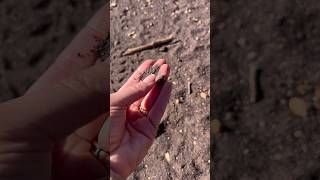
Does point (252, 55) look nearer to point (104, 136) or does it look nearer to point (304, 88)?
point (304, 88)

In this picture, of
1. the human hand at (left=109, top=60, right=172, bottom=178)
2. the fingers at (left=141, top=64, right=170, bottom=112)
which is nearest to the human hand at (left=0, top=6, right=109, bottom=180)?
the human hand at (left=109, top=60, right=172, bottom=178)

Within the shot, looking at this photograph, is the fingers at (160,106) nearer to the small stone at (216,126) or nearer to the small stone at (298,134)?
the small stone at (216,126)

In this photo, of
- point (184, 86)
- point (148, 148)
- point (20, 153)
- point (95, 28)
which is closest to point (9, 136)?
point (20, 153)

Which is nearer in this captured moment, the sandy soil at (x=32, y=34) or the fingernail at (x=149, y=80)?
the sandy soil at (x=32, y=34)

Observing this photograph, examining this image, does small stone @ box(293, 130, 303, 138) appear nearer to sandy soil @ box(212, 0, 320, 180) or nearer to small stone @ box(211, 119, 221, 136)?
sandy soil @ box(212, 0, 320, 180)

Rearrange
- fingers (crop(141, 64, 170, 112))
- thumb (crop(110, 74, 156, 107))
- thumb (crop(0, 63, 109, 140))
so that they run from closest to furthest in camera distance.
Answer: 1. thumb (crop(0, 63, 109, 140))
2. thumb (crop(110, 74, 156, 107))
3. fingers (crop(141, 64, 170, 112))

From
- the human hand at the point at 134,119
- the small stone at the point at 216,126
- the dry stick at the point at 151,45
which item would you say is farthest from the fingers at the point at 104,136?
the dry stick at the point at 151,45
